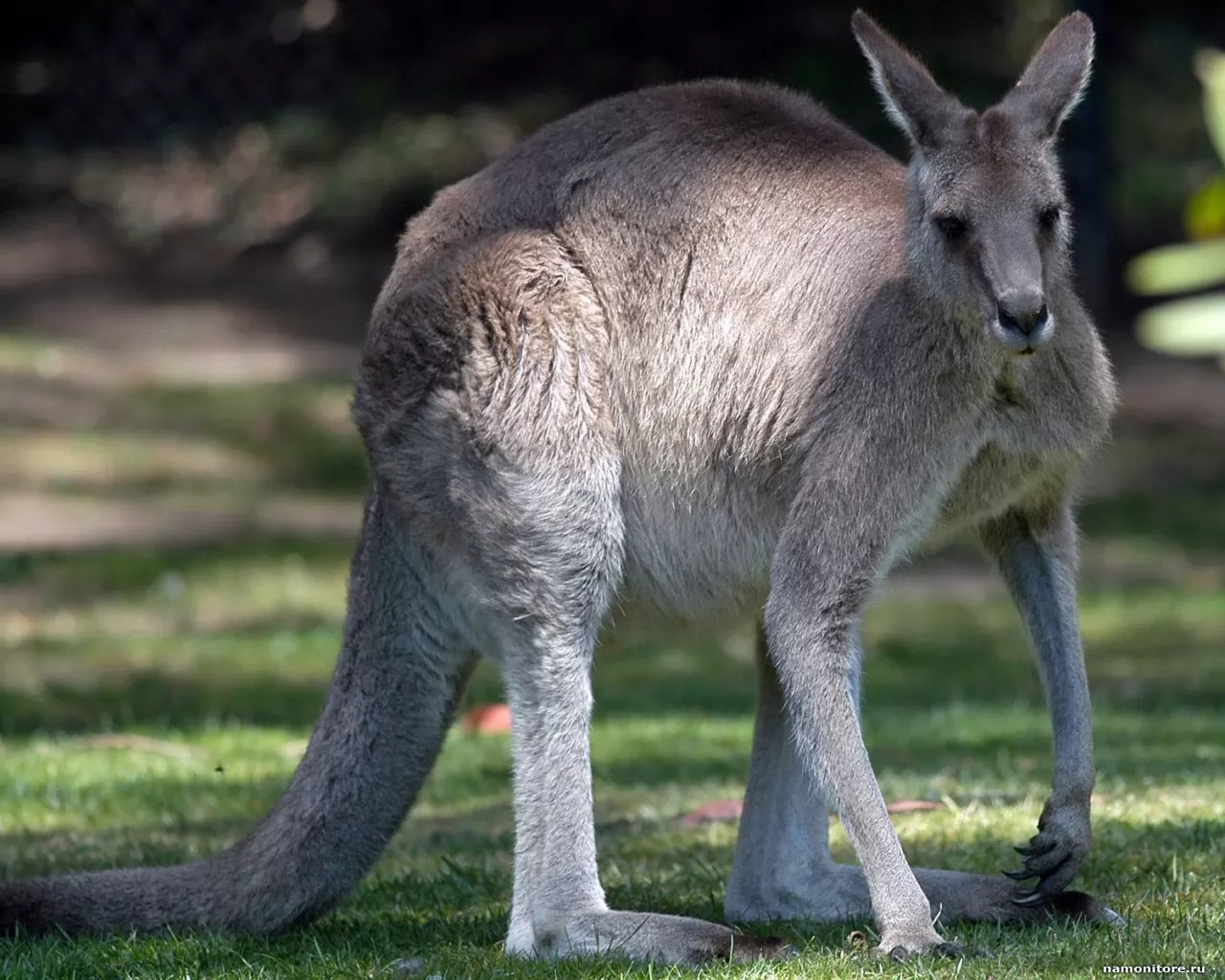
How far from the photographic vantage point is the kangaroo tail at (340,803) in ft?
15.2

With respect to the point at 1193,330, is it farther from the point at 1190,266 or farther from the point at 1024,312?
the point at 1024,312

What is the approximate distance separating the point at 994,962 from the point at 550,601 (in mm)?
1292

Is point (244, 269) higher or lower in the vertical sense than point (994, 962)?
higher

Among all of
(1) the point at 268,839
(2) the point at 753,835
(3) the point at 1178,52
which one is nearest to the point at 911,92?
(2) the point at 753,835

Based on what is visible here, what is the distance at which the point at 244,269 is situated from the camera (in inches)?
629

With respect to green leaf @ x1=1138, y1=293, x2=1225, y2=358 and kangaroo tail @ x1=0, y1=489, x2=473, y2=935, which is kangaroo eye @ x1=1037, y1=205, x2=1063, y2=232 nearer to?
kangaroo tail @ x1=0, y1=489, x2=473, y2=935

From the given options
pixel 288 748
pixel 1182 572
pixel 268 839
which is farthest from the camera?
pixel 1182 572

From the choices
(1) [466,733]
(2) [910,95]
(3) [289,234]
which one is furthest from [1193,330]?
(3) [289,234]

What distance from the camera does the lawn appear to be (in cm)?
448

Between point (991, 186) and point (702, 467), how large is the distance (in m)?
0.98

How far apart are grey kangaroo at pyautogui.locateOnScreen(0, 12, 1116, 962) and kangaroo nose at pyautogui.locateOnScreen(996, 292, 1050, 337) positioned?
12 cm

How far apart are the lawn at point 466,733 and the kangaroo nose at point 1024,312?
1.29 m

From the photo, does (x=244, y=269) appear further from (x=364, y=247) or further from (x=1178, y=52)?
(x=1178, y=52)

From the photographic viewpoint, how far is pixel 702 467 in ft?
15.3
